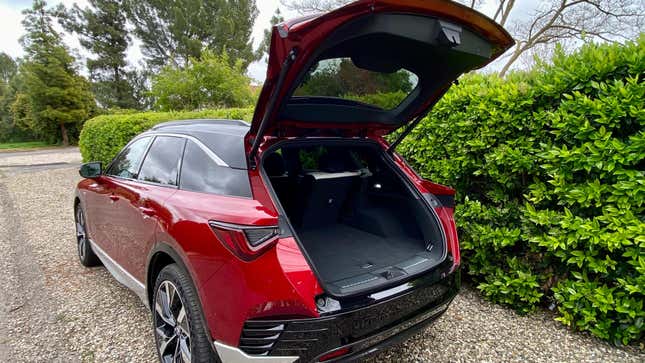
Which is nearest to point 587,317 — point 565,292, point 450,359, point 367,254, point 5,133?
point 565,292

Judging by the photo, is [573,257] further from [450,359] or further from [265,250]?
[265,250]

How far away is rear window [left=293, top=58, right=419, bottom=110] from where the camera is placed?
193cm

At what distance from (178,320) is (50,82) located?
102 feet

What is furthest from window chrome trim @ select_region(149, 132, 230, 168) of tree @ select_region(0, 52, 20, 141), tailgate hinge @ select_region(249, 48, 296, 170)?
tree @ select_region(0, 52, 20, 141)

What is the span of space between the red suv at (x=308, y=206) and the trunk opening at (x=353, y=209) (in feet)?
0.04

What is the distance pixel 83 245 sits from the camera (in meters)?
3.71

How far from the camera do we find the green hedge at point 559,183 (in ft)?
7.10

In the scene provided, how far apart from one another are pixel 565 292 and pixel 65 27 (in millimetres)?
36752

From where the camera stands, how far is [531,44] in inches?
627

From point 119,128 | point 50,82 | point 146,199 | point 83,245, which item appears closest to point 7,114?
point 50,82

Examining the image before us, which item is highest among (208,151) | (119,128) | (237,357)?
(208,151)

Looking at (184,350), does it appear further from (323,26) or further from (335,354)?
(323,26)

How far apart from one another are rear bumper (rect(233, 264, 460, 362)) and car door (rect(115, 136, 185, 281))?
0.96 meters

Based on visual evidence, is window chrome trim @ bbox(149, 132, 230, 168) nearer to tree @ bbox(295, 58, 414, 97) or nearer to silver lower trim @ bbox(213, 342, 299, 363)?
tree @ bbox(295, 58, 414, 97)
